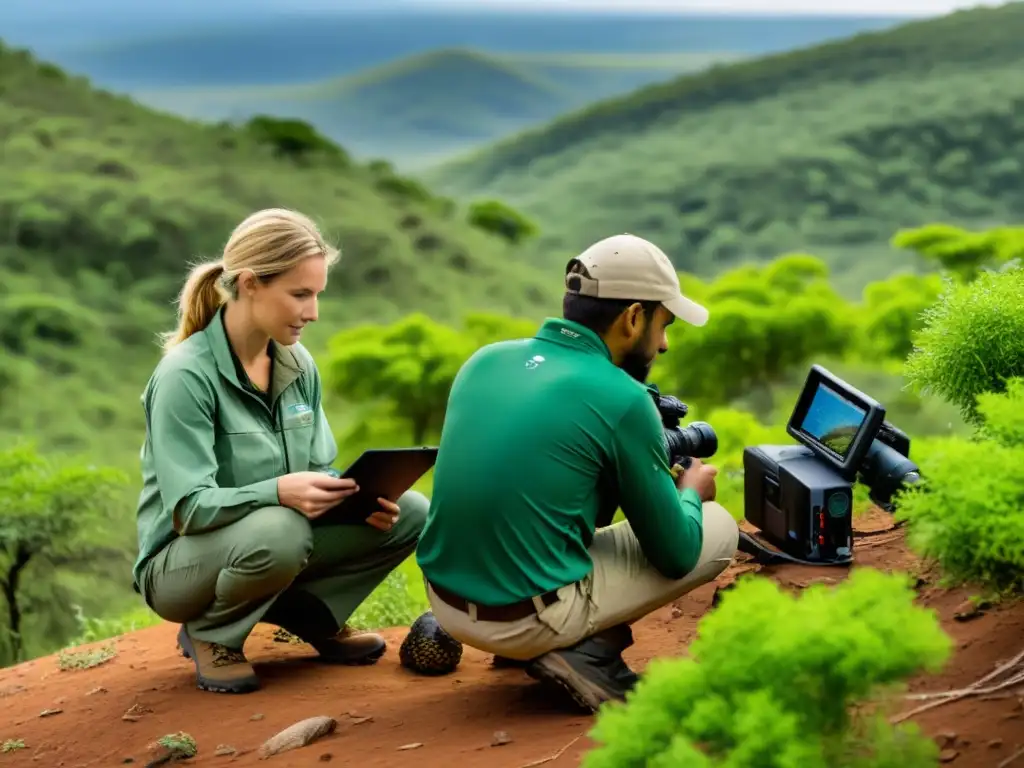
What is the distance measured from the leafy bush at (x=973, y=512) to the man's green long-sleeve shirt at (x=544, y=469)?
75 cm

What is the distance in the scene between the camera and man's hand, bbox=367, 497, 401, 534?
459 centimetres

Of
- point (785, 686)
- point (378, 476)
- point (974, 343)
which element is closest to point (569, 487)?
point (378, 476)

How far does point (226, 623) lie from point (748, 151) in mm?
59347

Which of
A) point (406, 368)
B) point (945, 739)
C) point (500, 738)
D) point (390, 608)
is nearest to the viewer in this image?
point (945, 739)

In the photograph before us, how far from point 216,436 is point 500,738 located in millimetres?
1467

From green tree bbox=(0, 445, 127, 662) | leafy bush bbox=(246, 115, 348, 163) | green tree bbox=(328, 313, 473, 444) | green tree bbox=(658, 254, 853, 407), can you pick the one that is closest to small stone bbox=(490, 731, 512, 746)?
green tree bbox=(0, 445, 127, 662)

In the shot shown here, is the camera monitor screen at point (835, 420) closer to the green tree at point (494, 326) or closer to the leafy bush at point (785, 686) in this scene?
the leafy bush at point (785, 686)

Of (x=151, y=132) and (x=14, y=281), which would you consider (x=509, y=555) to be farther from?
(x=151, y=132)

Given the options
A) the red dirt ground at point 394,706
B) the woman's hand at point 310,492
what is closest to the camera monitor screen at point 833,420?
the red dirt ground at point 394,706

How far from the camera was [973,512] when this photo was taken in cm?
315

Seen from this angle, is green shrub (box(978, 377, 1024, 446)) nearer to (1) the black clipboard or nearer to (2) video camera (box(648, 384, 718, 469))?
(2) video camera (box(648, 384, 718, 469))

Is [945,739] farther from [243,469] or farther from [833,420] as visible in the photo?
[243,469]

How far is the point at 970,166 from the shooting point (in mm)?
54812

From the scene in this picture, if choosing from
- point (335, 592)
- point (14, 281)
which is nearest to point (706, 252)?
point (14, 281)
